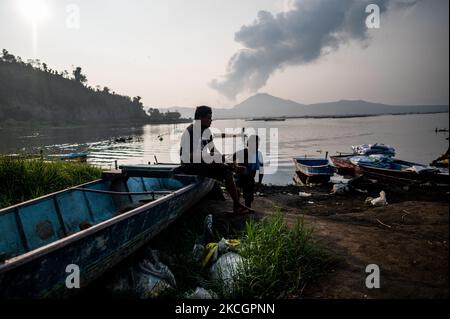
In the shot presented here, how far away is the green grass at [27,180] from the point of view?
271 inches

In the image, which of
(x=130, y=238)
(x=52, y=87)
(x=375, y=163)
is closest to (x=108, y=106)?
(x=52, y=87)

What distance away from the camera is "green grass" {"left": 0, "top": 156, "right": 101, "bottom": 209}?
6.89m

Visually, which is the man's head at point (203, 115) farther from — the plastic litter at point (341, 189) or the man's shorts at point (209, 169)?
the plastic litter at point (341, 189)

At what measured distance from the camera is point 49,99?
336ft

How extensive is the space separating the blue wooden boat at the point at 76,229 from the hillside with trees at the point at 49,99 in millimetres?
95324

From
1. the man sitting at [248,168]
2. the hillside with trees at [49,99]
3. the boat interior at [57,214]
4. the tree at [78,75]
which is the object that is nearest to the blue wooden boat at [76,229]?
the boat interior at [57,214]

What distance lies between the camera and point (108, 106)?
13212cm

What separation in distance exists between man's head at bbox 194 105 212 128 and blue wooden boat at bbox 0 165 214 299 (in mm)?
1327

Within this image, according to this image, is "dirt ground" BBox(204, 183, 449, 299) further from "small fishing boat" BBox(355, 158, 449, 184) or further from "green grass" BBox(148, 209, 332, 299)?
"small fishing boat" BBox(355, 158, 449, 184)

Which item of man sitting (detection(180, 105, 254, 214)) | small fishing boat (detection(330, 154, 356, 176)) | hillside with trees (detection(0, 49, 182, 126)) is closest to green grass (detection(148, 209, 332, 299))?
man sitting (detection(180, 105, 254, 214))

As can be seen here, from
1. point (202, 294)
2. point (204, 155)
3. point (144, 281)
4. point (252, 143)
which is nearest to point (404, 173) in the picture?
point (252, 143)

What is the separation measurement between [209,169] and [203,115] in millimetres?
1260

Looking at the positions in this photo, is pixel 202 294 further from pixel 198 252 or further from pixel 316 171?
pixel 316 171
